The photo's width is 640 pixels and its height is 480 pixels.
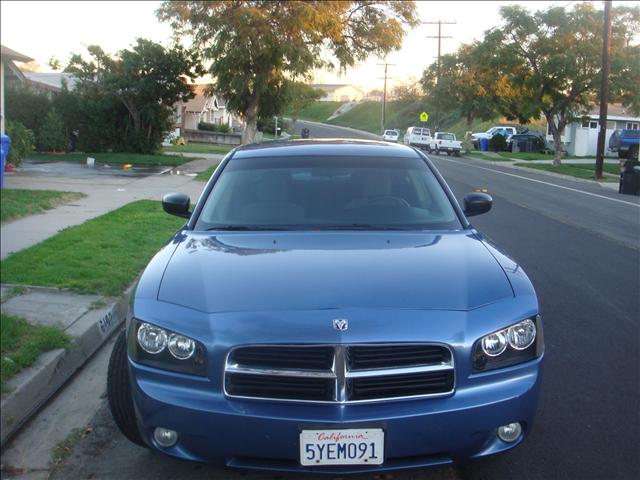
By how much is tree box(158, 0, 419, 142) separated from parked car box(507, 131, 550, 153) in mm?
23184

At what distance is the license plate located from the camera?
120 inches

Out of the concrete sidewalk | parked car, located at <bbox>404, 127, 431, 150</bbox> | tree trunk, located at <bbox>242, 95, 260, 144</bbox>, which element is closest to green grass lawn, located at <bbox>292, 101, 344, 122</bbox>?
parked car, located at <bbox>404, 127, 431, 150</bbox>

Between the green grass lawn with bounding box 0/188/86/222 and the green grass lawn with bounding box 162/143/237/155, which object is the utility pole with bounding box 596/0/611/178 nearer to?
the green grass lawn with bounding box 162/143/237/155

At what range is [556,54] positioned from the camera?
3512cm

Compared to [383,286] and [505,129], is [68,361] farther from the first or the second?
[505,129]

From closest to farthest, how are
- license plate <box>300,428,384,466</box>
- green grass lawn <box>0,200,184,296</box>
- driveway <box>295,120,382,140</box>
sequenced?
license plate <box>300,428,384,466</box>
green grass lawn <box>0,200,184,296</box>
driveway <box>295,120,382,140</box>

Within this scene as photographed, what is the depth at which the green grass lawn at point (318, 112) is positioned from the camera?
432ft

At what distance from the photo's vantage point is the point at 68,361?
5.12m

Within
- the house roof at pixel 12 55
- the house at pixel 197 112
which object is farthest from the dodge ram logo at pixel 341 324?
the house at pixel 197 112

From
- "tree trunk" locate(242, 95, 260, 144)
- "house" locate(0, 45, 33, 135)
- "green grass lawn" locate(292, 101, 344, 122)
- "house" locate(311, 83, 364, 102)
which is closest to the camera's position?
"house" locate(0, 45, 33, 135)

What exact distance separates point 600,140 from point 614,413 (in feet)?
87.8

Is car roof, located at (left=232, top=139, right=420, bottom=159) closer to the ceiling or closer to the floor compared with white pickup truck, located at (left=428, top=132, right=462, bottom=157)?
closer to the ceiling

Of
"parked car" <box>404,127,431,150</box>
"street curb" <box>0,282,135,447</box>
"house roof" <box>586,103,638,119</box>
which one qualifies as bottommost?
"parked car" <box>404,127,431,150</box>

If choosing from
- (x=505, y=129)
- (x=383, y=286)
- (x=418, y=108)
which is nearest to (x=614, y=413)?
(x=383, y=286)
